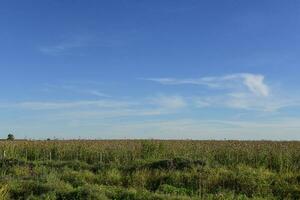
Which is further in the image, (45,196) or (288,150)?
(288,150)

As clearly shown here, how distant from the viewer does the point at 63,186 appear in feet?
58.9

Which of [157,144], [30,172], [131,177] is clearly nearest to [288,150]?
[157,144]

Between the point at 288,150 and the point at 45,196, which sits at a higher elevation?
the point at 288,150

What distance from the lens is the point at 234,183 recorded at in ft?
64.1

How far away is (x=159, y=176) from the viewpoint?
67.4 ft

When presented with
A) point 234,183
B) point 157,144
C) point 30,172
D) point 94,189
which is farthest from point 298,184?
point 157,144

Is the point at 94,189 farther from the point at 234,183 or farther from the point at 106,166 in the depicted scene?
the point at 106,166

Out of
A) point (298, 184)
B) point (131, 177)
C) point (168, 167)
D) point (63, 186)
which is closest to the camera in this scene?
point (63, 186)

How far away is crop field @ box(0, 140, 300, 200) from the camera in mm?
17109

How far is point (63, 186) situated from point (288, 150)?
12554 millimetres

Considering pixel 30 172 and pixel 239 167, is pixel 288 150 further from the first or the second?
pixel 30 172

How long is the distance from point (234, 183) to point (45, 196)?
6559mm

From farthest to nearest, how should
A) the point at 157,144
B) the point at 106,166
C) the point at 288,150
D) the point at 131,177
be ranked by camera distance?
the point at 157,144 < the point at 288,150 < the point at 106,166 < the point at 131,177

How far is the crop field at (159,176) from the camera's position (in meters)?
17.1
